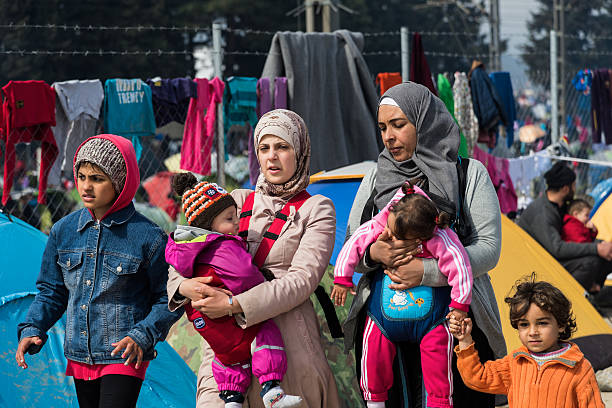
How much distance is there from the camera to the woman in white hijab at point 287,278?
2.84 m

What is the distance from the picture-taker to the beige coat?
284 centimetres

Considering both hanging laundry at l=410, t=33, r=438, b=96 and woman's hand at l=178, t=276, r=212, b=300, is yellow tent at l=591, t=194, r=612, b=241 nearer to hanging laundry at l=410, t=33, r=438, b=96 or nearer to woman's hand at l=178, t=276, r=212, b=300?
hanging laundry at l=410, t=33, r=438, b=96

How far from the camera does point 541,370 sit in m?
2.90

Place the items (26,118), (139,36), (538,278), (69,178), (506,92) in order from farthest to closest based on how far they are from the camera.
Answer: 1. (139,36)
2. (69,178)
3. (506,92)
4. (26,118)
5. (538,278)

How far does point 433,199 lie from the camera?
2986 mm

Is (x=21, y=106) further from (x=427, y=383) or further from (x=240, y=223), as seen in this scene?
(x=427, y=383)

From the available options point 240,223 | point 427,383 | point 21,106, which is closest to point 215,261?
point 240,223

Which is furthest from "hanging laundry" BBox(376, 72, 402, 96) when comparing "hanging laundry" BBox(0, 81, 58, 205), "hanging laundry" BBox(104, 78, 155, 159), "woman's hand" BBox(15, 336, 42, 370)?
"woman's hand" BBox(15, 336, 42, 370)

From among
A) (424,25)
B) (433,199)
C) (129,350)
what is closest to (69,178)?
(129,350)

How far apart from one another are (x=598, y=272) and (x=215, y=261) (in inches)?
226

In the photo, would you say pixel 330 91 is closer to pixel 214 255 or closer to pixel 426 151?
pixel 426 151

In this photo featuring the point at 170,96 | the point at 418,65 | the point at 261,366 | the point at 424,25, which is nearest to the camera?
the point at 261,366

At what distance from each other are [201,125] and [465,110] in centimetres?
290

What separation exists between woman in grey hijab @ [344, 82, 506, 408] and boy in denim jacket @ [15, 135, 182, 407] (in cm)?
78
